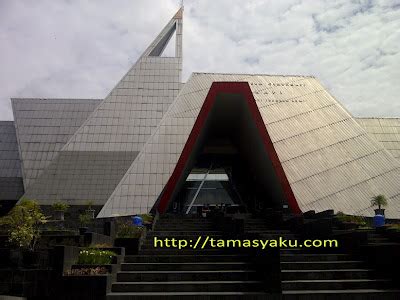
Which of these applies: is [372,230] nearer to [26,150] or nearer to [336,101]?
[336,101]

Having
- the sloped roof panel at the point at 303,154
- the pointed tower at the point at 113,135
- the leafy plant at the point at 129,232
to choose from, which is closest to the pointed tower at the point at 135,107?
the pointed tower at the point at 113,135

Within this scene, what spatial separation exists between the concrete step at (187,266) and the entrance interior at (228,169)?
14635 millimetres

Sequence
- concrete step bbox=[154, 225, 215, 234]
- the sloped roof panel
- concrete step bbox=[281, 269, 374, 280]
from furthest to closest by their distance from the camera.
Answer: the sloped roof panel < concrete step bbox=[154, 225, 215, 234] < concrete step bbox=[281, 269, 374, 280]

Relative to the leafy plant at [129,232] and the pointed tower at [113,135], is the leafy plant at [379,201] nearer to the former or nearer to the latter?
the leafy plant at [129,232]

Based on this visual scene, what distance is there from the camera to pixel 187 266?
1151cm

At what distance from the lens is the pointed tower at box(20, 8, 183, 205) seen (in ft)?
93.0

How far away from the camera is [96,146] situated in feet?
104

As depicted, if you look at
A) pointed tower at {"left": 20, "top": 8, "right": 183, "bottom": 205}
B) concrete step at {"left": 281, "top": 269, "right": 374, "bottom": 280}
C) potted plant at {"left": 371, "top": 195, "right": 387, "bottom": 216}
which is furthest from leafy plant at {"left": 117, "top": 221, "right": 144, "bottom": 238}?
pointed tower at {"left": 20, "top": 8, "right": 183, "bottom": 205}

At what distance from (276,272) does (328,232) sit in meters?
4.52

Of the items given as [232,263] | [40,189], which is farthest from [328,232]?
[40,189]

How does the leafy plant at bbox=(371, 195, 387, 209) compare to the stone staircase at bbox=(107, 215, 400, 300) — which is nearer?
the stone staircase at bbox=(107, 215, 400, 300)

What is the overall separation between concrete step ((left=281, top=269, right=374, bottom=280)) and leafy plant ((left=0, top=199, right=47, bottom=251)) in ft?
25.2

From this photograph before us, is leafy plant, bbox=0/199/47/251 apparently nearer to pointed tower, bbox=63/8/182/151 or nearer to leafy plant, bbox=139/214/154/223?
leafy plant, bbox=139/214/154/223

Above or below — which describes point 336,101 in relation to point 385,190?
above
